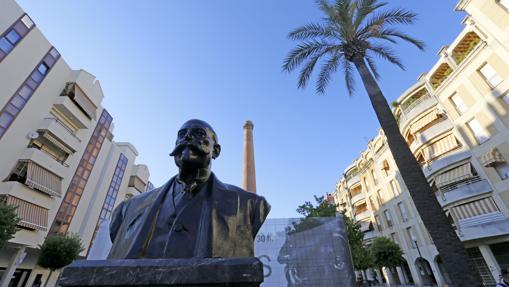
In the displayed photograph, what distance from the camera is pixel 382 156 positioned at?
29.0m

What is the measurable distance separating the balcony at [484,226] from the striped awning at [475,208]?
0.89ft

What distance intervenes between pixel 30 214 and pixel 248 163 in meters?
17.4

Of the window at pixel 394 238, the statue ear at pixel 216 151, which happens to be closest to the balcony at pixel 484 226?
the window at pixel 394 238

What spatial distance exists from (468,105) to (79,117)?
32.7 m

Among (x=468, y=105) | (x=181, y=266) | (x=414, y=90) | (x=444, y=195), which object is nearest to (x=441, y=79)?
(x=414, y=90)

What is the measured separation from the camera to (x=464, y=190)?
1756 centimetres

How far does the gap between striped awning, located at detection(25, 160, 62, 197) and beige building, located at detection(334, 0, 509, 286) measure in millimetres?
30226

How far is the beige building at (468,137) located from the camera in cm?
1567

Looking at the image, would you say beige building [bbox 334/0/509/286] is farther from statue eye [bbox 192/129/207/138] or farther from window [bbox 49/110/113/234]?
window [bbox 49/110/113/234]

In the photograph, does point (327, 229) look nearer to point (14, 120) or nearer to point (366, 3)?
point (366, 3)

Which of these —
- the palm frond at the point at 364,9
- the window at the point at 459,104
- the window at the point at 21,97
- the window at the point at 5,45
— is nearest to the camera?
the palm frond at the point at 364,9

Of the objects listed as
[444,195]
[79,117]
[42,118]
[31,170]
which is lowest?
[444,195]

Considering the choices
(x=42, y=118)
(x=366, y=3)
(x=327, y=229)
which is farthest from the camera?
(x=42, y=118)

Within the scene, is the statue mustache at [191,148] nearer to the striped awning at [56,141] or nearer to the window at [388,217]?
the striped awning at [56,141]
